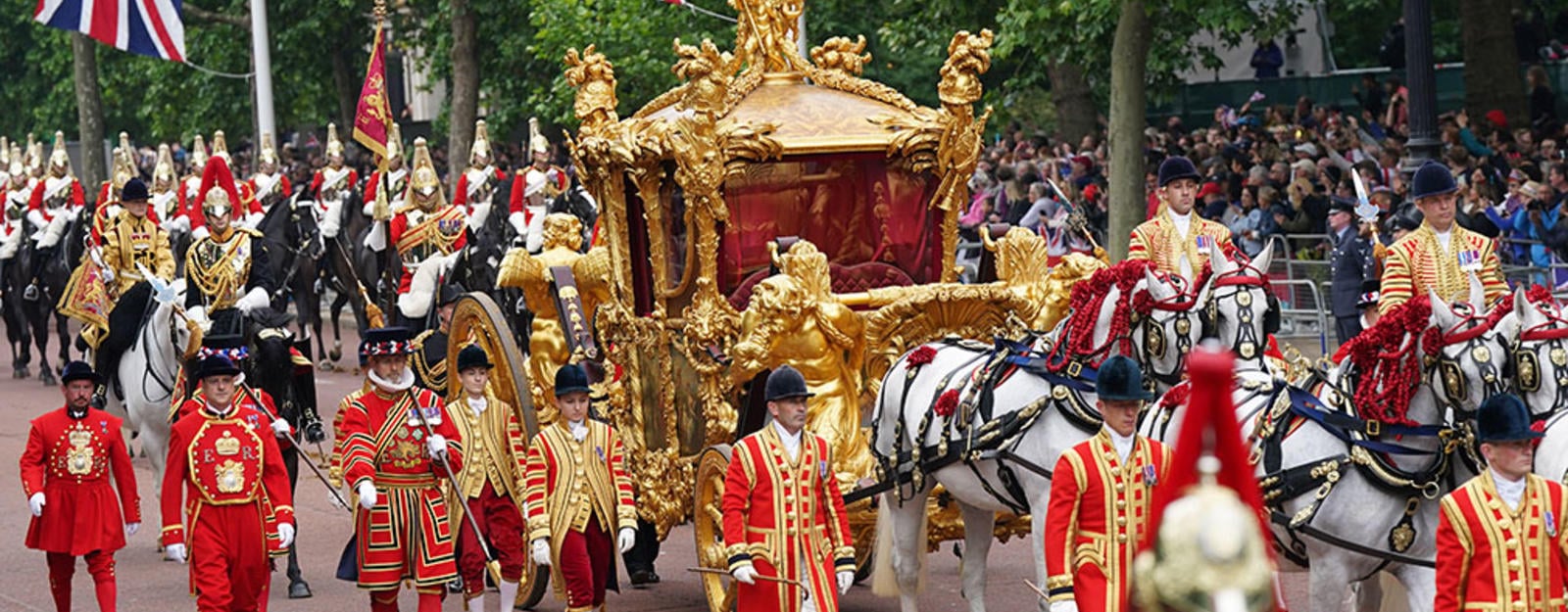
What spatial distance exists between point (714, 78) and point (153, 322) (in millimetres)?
5054

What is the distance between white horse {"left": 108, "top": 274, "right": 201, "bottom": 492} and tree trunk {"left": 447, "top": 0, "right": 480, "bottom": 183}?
1403 centimetres

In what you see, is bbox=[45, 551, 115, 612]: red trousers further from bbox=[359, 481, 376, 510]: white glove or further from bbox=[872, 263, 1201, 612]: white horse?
bbox=[872, 263, 1201, 612]: white horse

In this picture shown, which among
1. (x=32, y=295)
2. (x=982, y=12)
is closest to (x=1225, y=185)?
(x=982, y=12)

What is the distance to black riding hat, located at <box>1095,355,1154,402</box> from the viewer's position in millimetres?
8180

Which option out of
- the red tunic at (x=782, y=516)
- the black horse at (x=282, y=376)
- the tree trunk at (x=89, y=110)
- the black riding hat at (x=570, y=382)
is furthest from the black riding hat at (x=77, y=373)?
the tree trunk at (x=89, y=110)

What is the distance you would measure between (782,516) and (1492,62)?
14012 mm

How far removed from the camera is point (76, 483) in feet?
37.6

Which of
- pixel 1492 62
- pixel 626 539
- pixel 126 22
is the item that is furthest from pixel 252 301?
pixel 1492 62

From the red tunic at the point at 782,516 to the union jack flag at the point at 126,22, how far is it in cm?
1655

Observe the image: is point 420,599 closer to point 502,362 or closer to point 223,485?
point 223,485

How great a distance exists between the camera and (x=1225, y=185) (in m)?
20.9

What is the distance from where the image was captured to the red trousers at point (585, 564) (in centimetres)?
1048

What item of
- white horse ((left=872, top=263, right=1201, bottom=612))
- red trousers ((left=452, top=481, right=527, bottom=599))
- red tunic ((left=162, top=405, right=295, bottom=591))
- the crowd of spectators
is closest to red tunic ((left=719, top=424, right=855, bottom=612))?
white horse ((left=872, top=263, right=1201, bottom=612))

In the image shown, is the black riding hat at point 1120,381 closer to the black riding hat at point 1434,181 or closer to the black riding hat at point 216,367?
the black riding hat at point 1434,181
